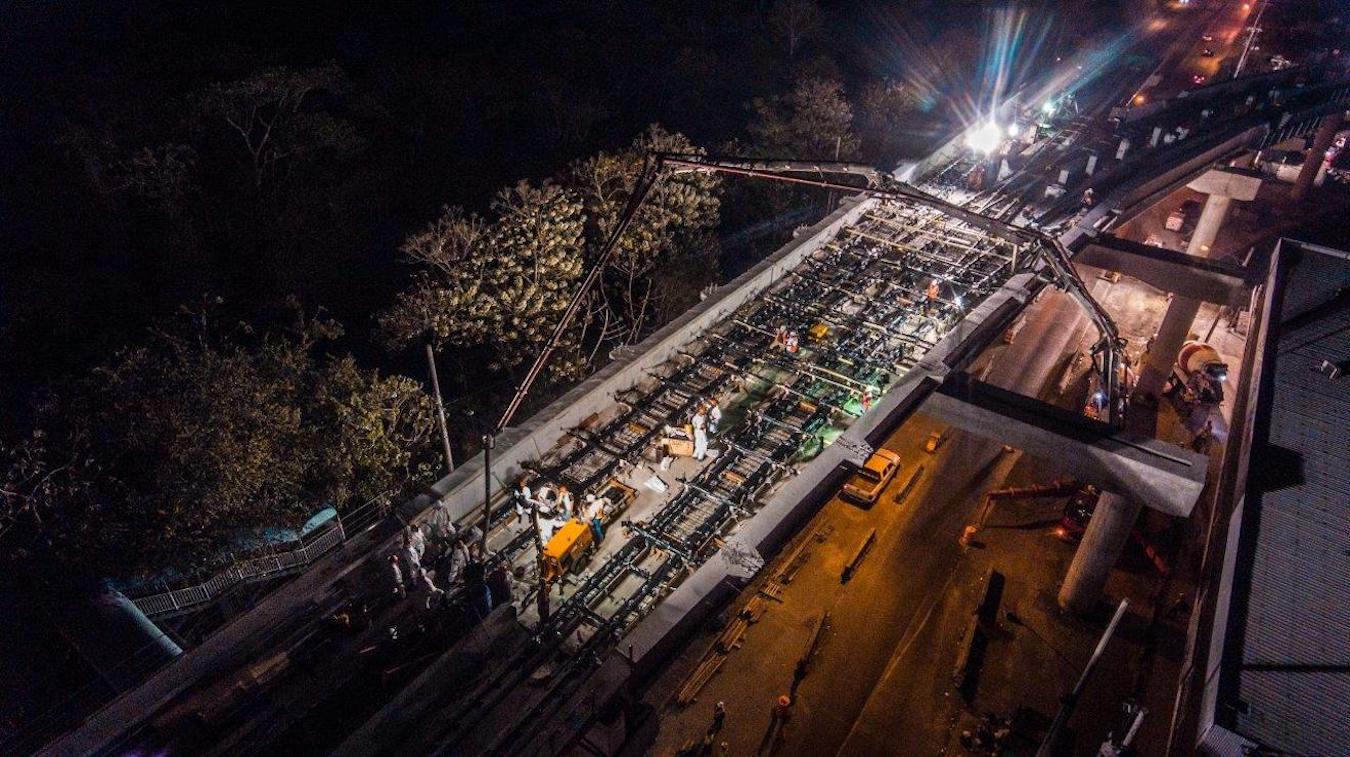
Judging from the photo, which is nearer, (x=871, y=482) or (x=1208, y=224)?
(x=871, y=482)

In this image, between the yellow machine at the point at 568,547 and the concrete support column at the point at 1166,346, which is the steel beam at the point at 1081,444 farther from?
the concrete support column at the point at 1166,346

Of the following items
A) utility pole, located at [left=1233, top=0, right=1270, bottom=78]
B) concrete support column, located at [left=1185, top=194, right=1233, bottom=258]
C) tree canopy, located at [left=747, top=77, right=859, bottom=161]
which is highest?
utility pole, located at [left=1233, top=0, right=1270, bottom=78]

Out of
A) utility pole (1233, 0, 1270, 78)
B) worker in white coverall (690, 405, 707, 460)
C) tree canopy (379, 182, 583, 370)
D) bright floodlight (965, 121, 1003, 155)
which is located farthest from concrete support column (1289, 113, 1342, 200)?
worker in white coverall (690, 405, 707, 460)

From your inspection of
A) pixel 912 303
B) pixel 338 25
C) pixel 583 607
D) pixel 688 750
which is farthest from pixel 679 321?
pixel 338 25

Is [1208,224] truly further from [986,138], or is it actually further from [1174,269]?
[1174,269]

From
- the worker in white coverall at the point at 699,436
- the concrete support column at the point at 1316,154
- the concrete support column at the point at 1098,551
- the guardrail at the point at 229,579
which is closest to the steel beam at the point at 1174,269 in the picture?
the concrete support column at the point at 1098,551

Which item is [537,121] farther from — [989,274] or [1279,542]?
[1279,542]

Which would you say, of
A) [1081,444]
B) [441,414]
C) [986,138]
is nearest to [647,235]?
[441,414]

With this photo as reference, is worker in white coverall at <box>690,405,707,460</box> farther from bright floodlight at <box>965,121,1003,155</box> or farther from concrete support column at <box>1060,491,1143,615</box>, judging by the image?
bright floodlight at <box>965,121,1003,155</box>
